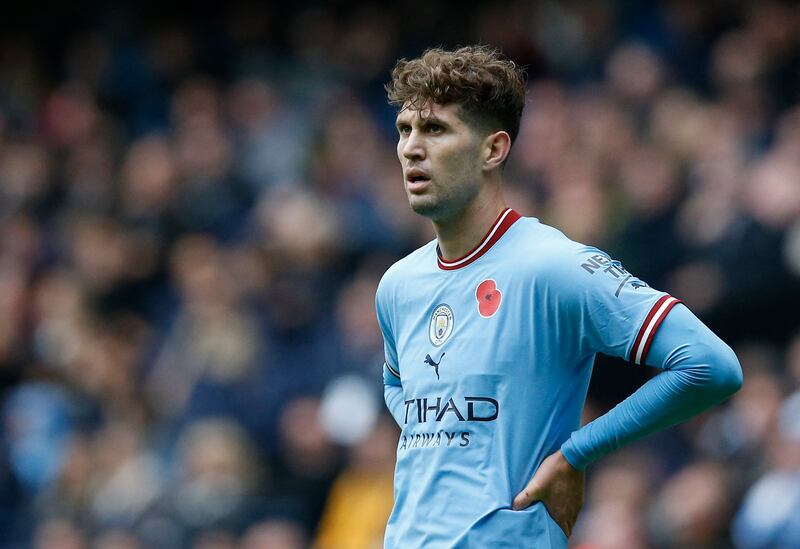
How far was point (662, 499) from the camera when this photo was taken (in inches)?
287

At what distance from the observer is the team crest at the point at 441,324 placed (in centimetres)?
387

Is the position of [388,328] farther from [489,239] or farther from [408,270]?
[489,239]

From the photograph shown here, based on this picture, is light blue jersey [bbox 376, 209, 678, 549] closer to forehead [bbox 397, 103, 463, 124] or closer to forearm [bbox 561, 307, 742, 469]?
forearm [bbox 561, 307, 742, 469]

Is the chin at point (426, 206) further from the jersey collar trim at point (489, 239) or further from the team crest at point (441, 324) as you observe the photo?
the team crest at point (441, 324)

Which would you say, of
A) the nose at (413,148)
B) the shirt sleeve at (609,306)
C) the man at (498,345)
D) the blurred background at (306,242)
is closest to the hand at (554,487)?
the man at (498,345)

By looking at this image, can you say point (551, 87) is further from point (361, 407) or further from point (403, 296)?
point (403, 296)

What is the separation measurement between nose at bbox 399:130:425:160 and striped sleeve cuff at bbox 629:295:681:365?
0.83 m

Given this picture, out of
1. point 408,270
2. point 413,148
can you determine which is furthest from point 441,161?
point 408,270

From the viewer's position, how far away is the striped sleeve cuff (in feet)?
11.5

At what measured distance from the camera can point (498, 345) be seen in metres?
3.72

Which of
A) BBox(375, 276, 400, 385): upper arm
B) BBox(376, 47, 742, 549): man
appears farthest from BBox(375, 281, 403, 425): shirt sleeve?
BBox(376, 47, 742, 549): man

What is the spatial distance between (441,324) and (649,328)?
2.15 ft

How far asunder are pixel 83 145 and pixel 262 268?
12.6 ft

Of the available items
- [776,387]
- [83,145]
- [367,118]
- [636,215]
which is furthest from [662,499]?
[83,145]
